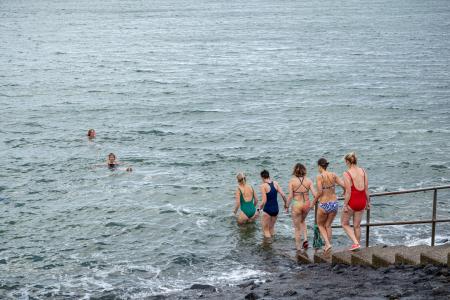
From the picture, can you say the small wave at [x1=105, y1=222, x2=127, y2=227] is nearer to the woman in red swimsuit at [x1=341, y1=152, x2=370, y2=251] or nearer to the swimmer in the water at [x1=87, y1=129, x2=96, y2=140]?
the woman in red swimsuit at [x1=341, y1=152, x2=370, y2=251]

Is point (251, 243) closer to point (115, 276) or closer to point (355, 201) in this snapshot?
point (115, 276)

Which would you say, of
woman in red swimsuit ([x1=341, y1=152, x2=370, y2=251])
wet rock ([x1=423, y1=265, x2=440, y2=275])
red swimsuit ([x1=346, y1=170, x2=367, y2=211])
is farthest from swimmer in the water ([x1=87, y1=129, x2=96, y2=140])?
wet rock ([x1=423, y1=265, x2=440, y2=275])

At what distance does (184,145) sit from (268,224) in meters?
13.7

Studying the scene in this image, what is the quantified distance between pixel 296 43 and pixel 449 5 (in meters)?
75.3

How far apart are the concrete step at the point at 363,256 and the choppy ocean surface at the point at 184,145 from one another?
281 centimetres

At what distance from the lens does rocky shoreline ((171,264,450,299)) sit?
37.0 ft

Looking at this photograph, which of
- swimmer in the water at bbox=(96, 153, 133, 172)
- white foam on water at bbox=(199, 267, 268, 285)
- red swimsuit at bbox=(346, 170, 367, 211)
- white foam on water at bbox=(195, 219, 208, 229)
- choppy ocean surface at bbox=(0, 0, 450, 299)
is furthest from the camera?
swimmer in the water at bbox=(96, 153, 133, 172)

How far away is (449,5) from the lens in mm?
141250

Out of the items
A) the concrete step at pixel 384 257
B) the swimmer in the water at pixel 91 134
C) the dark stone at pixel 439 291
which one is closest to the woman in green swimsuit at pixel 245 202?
the concrete step at pixel 384 257

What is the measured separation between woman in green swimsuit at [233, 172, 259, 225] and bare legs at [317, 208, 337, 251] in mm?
4214

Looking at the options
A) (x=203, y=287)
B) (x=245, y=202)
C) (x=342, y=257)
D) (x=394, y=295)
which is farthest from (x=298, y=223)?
(x=394, y=295)

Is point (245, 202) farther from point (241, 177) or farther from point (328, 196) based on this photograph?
point (328, 196)

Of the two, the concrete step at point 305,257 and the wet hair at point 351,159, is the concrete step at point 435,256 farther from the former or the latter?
the concrete step at point 305,257

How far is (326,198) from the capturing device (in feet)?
45.9
